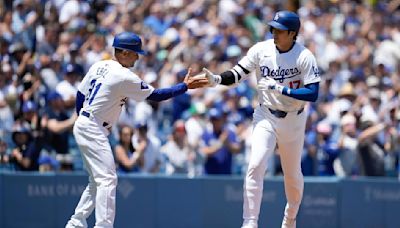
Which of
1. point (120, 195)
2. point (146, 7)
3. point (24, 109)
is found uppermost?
point (146, 7)

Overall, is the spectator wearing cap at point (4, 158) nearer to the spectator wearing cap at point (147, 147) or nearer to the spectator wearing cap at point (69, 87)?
the spectator wearing cap at point (69, 87)

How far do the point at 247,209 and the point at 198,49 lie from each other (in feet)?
27.1

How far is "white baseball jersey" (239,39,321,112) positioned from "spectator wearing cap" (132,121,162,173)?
4401 mm

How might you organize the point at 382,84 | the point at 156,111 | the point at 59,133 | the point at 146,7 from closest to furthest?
1. the point at 59,133
2. the point at 156,111
3. the point at 382,84
4. the point at 146,7

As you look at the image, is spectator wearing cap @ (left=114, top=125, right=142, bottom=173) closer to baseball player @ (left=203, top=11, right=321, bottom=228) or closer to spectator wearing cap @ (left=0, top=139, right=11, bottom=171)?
spectator wearing cap @ (left=0, top=139, right=11, bottom=171)

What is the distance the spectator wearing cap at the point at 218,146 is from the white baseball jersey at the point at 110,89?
4.78 meters

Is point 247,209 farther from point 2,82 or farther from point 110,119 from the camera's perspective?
point 2,82

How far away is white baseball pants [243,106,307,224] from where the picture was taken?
1044 cm

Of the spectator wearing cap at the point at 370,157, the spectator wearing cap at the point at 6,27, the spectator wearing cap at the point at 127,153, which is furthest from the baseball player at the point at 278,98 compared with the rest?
the spectator wearing cap at the point at 6,27

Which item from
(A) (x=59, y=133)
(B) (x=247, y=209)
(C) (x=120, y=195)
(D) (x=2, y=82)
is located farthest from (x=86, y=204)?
(D) (x=2, y=82)

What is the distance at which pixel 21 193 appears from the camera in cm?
1376

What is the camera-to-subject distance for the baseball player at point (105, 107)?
1028 centimetres

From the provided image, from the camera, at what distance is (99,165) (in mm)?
10352

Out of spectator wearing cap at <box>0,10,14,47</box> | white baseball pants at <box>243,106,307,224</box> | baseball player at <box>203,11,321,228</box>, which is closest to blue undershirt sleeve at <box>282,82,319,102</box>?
baseball player at <box>203,11,321,228</box>
